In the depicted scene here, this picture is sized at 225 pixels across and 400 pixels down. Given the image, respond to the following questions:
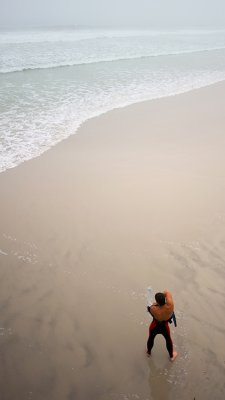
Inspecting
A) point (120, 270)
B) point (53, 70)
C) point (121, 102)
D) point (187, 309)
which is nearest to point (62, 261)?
point (120, 270)

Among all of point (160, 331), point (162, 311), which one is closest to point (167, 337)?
point (160, 331)

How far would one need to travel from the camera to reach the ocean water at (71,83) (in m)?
12.5

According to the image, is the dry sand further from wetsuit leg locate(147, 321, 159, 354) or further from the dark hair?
the dark hair

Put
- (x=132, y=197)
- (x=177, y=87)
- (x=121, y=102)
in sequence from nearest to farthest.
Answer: (x=132, y=197), (x=121, y=102), (x=177, y=87)

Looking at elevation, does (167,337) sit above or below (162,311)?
below

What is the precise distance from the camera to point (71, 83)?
2189 cm

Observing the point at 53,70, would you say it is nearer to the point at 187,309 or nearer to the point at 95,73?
the point at 95,73

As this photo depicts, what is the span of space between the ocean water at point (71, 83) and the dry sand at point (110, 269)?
225cm

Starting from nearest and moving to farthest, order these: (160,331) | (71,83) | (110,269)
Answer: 1. (160,331)
2. (110,269)
3. (71,83)

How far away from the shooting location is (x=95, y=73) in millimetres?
25672

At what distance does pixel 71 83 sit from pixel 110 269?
18.6 metres

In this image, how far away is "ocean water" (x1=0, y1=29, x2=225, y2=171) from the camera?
12.5 m

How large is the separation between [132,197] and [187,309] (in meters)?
3.52

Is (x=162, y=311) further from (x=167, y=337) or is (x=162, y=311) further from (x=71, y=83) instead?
(x=71, y=83)
